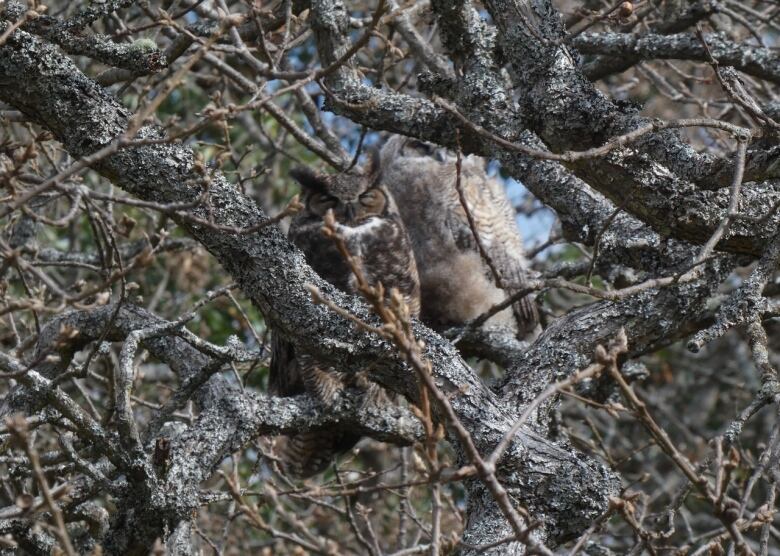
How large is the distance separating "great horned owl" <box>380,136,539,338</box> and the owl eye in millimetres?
627

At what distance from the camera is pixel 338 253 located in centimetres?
468

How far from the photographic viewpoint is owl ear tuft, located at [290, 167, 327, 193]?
476 centimetres

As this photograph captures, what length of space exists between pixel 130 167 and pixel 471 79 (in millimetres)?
1052

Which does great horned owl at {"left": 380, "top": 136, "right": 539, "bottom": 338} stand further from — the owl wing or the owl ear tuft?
the owl ear tuft

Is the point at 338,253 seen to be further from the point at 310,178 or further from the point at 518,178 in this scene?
the point at 518,178

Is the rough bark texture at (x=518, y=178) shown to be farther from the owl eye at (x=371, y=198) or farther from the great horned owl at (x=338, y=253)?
the owl eye at (x=371, y=198)

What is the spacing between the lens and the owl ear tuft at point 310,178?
187 inches

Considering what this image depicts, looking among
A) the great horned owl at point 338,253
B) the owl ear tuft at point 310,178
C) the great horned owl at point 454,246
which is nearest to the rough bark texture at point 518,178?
the great horned owl at point 338,253

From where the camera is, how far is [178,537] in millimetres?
2658

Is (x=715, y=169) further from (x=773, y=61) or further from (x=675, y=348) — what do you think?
(x=675, y=348)

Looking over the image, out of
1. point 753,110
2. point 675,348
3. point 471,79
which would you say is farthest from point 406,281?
point 675,348

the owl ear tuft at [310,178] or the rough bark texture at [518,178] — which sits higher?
the owl ear tuft at [310,178]

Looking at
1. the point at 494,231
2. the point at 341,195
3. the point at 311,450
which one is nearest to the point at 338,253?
the point at 341,195

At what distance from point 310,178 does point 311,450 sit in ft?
4.02
